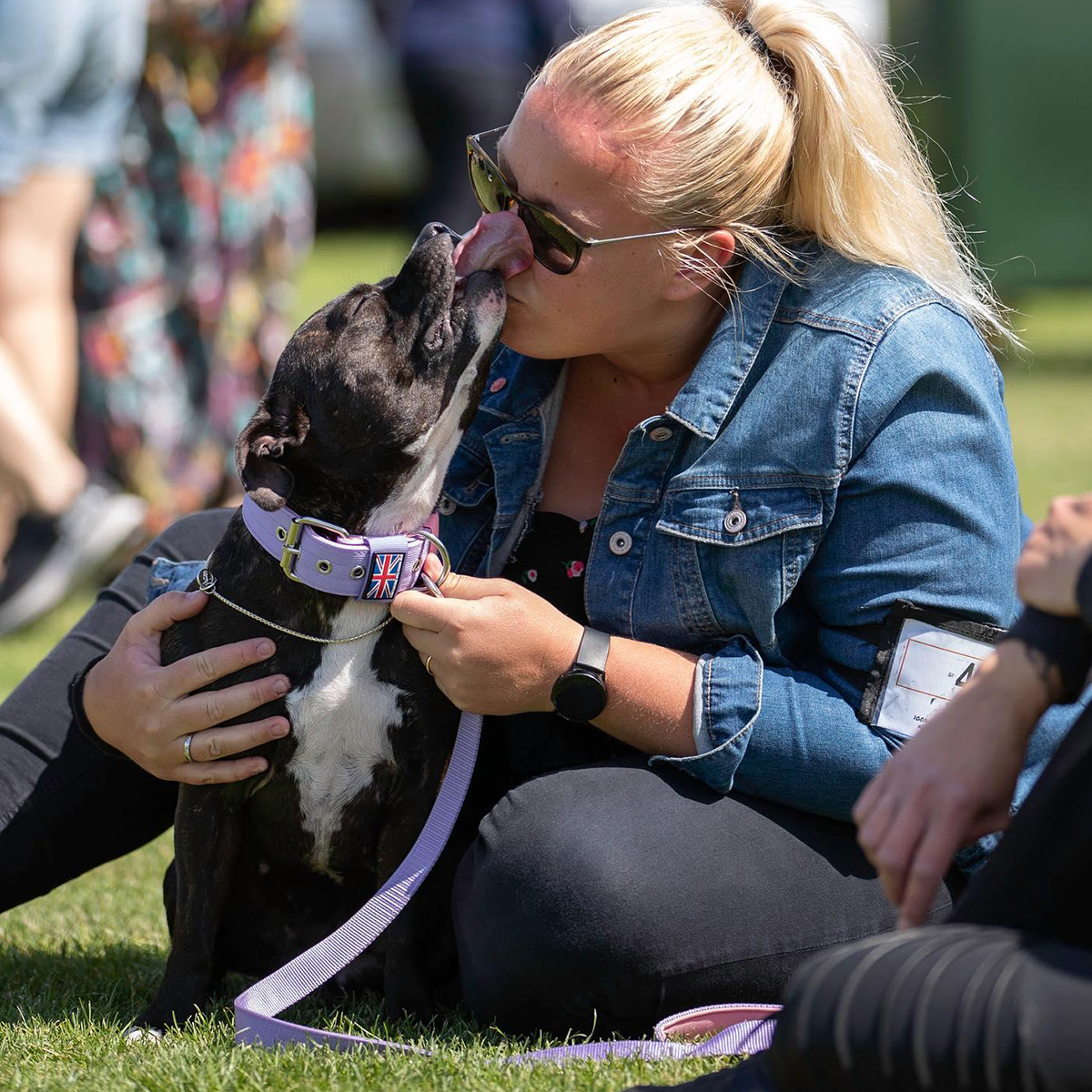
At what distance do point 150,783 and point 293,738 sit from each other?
51 cm

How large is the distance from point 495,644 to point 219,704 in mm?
518

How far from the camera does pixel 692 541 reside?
2768mm

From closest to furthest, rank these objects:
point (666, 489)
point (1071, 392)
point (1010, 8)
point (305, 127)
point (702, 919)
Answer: point (702, 919)
point (666, 489)
point (305, 127)
point (1071, 392)
point (1010, 8)

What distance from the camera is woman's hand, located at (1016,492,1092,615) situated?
186cm

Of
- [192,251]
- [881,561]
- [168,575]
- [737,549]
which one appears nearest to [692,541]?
[737,549]

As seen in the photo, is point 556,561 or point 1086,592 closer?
point 1086,592

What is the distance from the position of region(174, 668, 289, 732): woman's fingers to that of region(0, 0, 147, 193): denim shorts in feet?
11.6

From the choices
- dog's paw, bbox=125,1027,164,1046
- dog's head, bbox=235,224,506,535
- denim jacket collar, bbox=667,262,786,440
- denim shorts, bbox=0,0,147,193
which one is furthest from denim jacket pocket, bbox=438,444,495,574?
denim shorts, bbox=0,0,147,193

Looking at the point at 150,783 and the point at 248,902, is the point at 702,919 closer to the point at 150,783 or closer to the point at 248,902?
the point at 248,902

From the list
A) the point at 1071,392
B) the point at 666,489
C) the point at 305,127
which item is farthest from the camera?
the point at 1071,392

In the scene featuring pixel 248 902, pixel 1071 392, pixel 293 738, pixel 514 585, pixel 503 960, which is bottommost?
pixel 1071 392

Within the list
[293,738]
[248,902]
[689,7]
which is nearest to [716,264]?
[689,7]

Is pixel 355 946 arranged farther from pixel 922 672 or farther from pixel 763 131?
pixel 763 131

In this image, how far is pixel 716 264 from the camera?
293 centimetres
